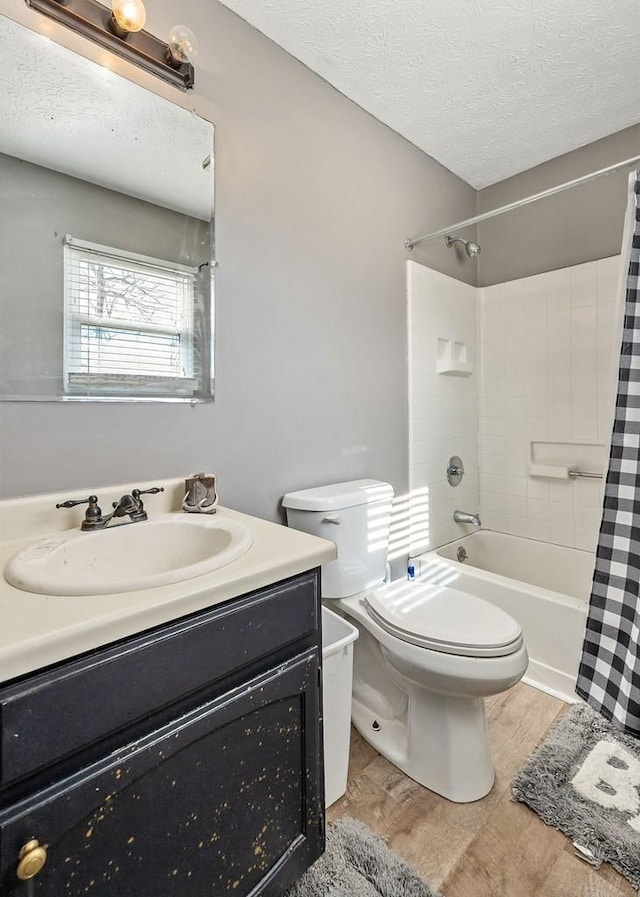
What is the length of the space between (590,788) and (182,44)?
2.34 metres

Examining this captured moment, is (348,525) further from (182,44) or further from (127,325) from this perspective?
(182,44)

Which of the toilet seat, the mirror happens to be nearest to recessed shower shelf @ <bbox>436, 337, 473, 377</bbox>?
the toilet seat

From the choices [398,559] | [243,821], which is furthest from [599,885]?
[398,559]

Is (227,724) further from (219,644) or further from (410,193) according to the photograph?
(410,193)

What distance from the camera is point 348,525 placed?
1.44 metres

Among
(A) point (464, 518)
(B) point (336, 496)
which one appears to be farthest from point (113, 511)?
(A) point (464, 518)

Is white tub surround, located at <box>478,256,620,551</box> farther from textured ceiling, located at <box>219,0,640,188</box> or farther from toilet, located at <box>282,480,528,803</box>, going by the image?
toilet, located at <box>282,480,528,803</box>

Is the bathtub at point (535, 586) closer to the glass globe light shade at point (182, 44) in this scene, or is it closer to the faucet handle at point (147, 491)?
the faucet handle at point (147, 491)

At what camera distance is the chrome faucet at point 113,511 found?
979 mm

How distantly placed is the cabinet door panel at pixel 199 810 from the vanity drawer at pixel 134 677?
51 mm

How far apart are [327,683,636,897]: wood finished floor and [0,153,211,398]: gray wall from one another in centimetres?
140

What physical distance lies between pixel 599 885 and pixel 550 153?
9.05 feet

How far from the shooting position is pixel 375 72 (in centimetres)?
158

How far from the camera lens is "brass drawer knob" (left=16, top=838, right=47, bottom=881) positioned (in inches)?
20.4
